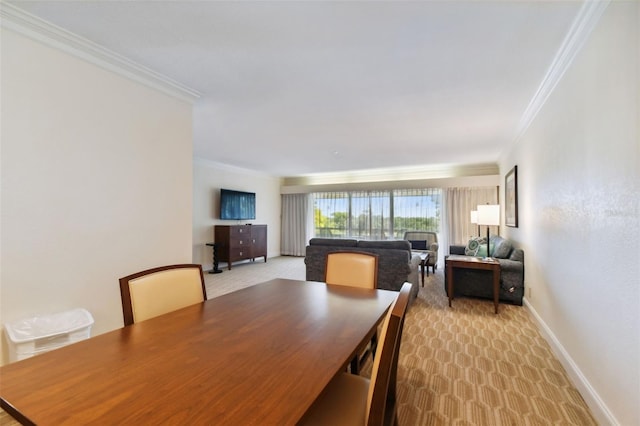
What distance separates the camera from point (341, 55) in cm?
217

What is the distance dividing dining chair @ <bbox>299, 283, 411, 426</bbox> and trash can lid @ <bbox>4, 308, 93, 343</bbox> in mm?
1720

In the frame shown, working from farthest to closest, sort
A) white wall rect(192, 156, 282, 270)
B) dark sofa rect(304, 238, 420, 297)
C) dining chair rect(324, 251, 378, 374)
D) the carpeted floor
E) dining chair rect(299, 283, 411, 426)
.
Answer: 1. white wall rect(192, 156, 282, 270)
2. dark sofa rect(304, 238, 420, 297)
3. dining chair rect(324, 251, 378, 374)
4. the carpeted floor
5. dining chair rect(299, 283, 411, 426)

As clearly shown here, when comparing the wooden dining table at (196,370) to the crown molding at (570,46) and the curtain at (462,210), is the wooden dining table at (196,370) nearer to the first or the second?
the crown molding at (570,46)

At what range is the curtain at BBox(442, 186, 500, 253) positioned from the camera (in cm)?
655

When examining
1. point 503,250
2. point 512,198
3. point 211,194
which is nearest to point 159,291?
point 503,250

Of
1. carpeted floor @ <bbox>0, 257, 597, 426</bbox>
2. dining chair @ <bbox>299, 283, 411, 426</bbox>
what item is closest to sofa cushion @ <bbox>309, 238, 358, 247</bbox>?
carpeted floor @ <bbox>0, 257, 597, 426</bbox>

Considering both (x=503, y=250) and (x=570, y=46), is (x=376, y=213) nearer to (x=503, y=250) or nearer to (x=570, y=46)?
(x=503, y=250)

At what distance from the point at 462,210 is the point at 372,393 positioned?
6.68 meters

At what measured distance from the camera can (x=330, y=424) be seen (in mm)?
1039

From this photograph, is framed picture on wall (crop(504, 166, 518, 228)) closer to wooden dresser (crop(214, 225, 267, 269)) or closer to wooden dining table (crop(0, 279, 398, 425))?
wooden dining table (crop(0, 279, 398, 425))

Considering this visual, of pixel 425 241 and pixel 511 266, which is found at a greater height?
pixel 425 241

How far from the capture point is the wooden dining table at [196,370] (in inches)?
28.0

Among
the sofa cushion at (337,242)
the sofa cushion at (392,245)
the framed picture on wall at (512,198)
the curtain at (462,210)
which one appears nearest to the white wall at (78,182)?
the sofa cushion at (337,242)

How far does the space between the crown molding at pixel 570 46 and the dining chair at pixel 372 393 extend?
1948 mm
